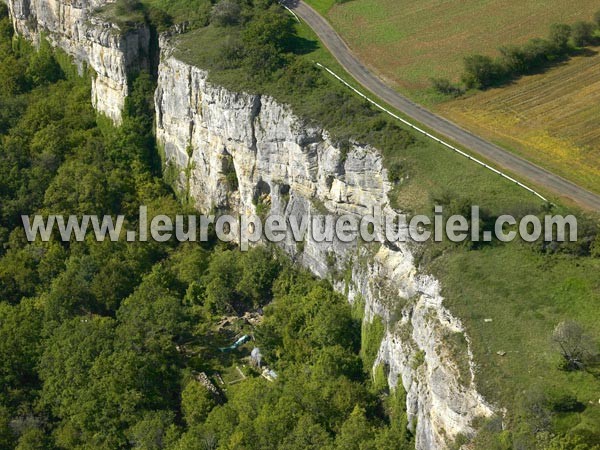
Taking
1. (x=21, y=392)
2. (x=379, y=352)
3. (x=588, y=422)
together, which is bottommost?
(x=21, y=392)

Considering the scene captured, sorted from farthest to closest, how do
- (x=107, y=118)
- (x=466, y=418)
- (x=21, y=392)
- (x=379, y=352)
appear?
(x=107, y=118) < (x=21, y=392) < (x=379, y=352) < (x=466, y=418)

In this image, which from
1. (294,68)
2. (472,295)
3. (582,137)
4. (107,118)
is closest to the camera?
(472,295)

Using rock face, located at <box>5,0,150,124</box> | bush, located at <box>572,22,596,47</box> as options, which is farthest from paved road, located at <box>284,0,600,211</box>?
bush, located at <box>572,22,596,47</box>

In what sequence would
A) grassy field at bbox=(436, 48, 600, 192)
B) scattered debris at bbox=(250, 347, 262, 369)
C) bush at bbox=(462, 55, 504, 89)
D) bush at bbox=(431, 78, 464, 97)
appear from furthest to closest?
bush at bbox=(462, 55, 504, 89) → bush at bbox=(431, 78, 464, 97) → grassy field at bbox=(436, 48, 600, 192) → scattered debris at bbox=(250, 347, 262, 369)

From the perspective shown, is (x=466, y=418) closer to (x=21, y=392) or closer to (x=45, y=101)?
(x=21, y=392)

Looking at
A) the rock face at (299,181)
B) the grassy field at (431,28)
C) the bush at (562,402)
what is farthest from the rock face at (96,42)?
the bush at (562,402)

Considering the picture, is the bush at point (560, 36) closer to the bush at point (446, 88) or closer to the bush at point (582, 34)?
the bush at point (582, 34)

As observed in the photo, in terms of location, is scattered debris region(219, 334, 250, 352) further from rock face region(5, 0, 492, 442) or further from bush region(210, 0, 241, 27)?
bush region(210, 0, 241, 27)

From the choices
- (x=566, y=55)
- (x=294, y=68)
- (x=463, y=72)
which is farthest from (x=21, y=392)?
(x=566, y=55)
